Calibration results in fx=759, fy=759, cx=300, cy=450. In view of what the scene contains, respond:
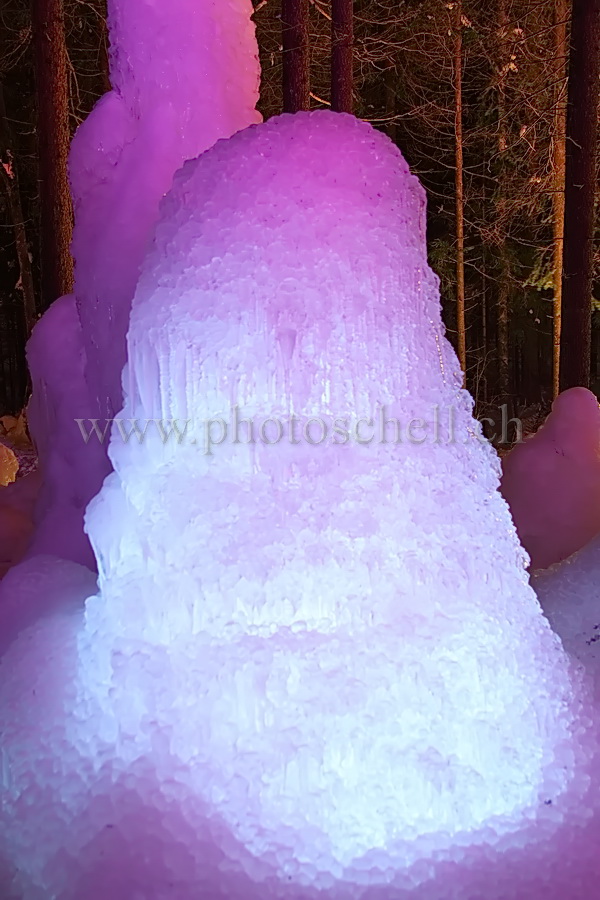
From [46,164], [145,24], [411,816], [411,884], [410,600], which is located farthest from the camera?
[46,164]

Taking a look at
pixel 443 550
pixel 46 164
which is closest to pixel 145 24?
pixel 443 550

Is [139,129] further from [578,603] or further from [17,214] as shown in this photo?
[17,214]

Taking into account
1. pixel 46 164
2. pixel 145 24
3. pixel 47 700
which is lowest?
pixel 47 700

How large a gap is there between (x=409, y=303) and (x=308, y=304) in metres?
0.30

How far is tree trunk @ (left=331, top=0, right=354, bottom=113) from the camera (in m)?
8.46

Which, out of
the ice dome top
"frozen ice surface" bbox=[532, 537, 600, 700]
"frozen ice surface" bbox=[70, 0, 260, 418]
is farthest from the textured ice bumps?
"frozen ice surface" bbox=[70, 0, 260, 418]

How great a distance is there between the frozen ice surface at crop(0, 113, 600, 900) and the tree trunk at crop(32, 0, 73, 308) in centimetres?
570

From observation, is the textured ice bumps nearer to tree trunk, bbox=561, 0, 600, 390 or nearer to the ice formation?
the ice formation

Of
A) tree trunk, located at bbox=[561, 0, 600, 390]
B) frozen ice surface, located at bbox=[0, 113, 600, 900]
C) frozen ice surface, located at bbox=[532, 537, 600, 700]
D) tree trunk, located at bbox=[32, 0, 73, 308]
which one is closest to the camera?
frozen ice surface, located at bbox=[0, 113, 600, 900]

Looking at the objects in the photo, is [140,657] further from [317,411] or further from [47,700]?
[317,411]

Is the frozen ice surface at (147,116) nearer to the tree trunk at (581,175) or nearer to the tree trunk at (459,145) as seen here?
the tree trunk at (581,175)

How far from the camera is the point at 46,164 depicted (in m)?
7.26

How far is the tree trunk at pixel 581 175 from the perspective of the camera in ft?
21.5

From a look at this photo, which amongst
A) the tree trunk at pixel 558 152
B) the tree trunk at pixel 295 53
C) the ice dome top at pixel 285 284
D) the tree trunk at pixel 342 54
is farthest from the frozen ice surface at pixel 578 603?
the tree trunk at pixel 342 54
